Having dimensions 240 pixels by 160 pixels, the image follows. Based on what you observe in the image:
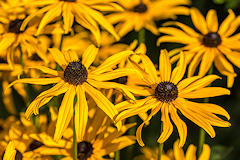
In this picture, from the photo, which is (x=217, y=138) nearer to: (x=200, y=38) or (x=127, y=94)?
(x=200, y=38)

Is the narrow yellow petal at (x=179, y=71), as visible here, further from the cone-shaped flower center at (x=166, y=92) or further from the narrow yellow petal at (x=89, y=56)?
the narrow yellow petal at (x=89, y=56)

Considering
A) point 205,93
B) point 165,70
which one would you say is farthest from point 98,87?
point 205,93

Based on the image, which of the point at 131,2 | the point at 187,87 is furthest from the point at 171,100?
the point at 131,2

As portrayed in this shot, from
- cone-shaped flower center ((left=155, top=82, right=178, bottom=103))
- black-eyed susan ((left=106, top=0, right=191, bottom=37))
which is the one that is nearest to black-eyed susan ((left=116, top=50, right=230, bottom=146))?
cone-shaped flower center ((left=155, top=82, right=178, bottom=103))

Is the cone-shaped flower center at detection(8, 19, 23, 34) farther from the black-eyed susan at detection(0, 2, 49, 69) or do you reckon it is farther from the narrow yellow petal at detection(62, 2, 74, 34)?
the narrow yellow petal at detection(62, 2, 74, 34)

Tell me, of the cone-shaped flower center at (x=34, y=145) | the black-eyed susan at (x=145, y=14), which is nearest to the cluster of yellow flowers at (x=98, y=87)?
the cone-shaped flower center at (x=34, y=145)

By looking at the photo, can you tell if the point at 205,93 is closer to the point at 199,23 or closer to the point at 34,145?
the point at 199,23
